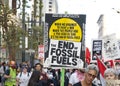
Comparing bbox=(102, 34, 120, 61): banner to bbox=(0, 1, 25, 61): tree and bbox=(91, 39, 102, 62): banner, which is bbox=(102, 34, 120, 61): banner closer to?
bbox=(91, 39, 102, 62): banner

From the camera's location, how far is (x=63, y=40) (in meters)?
11.5

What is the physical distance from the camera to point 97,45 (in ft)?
57.7

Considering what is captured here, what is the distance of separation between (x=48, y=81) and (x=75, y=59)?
18.6ft

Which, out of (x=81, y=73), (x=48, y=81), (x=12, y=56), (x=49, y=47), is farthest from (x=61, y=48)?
(x=12, y=56)

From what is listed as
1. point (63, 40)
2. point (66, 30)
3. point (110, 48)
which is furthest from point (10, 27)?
point (63, 40)

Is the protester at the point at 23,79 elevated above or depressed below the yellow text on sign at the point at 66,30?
below

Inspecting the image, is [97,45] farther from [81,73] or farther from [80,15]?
[80,15]

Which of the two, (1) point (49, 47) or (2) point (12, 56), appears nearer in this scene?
(1) point (49, 47)

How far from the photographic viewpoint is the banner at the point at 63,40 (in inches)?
445

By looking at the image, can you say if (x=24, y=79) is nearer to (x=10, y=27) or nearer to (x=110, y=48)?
(x=110, y=48)

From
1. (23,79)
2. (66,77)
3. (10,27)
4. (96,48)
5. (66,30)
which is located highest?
(10,27)

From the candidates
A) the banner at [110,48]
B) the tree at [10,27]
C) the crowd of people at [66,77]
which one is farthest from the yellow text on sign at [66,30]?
the tree at [10,27]

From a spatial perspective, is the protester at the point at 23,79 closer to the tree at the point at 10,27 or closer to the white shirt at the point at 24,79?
the white shirt at the point at 24,79

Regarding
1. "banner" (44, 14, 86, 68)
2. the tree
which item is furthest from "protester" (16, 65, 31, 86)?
the tree
